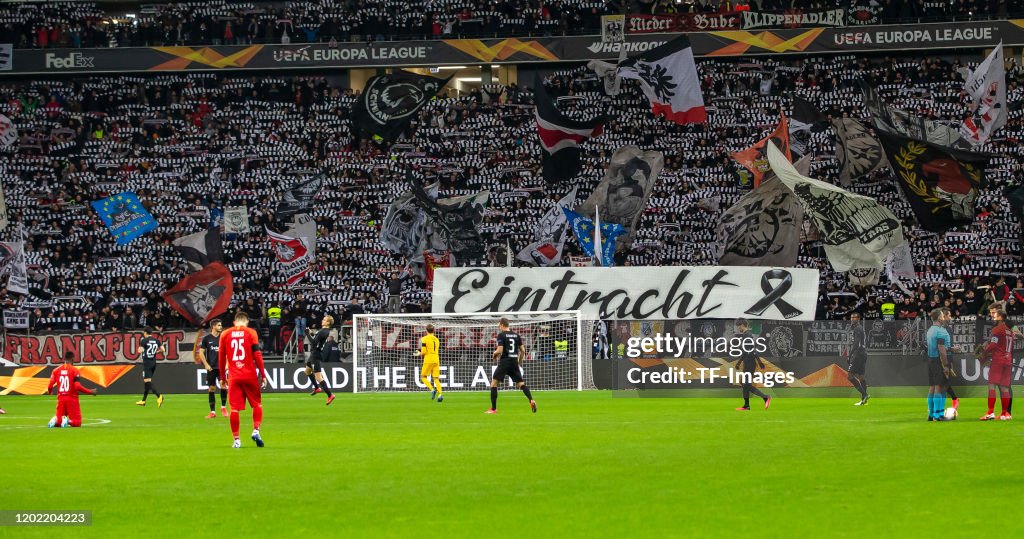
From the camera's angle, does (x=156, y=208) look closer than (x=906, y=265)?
No

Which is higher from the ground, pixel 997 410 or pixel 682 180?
pixel 682 180

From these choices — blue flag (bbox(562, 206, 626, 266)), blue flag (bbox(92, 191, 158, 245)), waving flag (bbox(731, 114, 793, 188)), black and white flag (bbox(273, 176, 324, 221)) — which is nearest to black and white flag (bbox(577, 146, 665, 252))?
blue flag (bbox(562, 206, 626, 266))

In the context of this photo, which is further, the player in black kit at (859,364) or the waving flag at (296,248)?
the waving flag at (296,248)

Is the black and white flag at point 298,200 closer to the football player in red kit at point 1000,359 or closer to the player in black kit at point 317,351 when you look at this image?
the player in black kit at point 317,351

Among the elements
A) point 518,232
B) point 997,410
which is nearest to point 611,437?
point 997,410

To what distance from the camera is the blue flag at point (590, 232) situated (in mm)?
41625

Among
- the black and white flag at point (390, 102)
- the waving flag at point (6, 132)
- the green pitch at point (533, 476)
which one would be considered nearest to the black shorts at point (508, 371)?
the green pitch at point (533, 476)

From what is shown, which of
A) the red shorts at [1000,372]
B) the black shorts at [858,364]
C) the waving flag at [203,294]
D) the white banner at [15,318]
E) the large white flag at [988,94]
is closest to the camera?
the red shorts at [1000,372]

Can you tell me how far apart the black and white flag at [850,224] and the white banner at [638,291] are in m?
3.78

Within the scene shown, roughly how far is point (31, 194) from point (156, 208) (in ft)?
17.9

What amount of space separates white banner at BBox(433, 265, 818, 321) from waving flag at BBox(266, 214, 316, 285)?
278 inches

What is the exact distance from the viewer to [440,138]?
5500 centimetres

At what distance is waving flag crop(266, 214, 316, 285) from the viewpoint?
45688mm

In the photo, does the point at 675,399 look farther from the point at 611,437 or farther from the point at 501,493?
the point at 501,493
